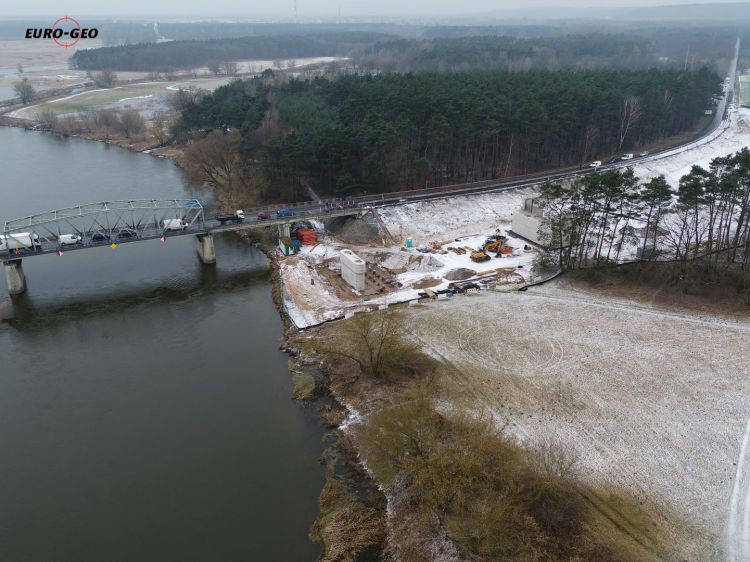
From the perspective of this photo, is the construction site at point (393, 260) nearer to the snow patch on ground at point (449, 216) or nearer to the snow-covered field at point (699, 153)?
the snow patch on ground at point (449, 216)

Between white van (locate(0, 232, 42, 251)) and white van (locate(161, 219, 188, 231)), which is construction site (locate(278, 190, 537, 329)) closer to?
white van (locate(161, 219, 188, 231))

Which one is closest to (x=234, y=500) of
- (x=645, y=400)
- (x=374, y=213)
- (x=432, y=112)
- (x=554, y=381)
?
(x=554, y=381)

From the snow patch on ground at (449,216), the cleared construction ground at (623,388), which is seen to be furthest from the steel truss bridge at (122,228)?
the cleared construction ground at (623,388)

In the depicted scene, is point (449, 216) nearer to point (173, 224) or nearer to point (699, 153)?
point (173, 224)

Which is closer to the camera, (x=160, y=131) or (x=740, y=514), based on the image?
(x=740, y=514)

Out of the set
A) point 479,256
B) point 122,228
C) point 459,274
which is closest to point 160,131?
point 122,228
